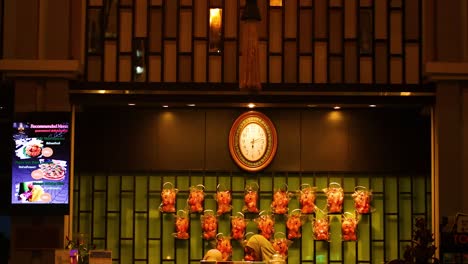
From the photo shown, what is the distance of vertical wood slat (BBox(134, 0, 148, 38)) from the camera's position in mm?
11500

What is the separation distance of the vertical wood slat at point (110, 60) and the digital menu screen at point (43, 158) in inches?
40.4

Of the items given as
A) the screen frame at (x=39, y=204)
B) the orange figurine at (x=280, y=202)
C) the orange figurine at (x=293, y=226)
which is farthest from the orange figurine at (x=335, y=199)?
the screen frame at (x=39, y=204)

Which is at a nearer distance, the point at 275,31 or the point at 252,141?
the point at 275,31

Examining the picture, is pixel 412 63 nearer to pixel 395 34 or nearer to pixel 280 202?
pixel 395 34

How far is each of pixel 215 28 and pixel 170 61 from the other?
2.51 feet

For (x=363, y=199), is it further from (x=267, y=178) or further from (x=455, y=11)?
(x=455, y=11)

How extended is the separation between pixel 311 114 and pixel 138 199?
2.71 meters

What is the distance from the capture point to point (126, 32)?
11.5m

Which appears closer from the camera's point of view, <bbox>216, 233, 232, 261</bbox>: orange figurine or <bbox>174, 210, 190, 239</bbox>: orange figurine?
<bbox>216, 233, 232, 261</bbox>: orange figurine

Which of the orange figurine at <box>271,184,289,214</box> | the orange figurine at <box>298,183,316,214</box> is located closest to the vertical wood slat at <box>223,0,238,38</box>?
the orange figurine at <box>271,184,289,214</box>

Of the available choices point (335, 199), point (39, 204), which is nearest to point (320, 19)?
point (335, 199)

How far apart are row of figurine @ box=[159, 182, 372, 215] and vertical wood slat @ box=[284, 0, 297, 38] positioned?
219 centimetres

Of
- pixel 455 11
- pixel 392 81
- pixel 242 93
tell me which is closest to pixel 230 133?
pixel 242 93

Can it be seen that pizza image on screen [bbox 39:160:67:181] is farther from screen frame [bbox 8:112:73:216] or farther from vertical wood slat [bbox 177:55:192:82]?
vertical wood slat [bbox 177:55:192:82]
